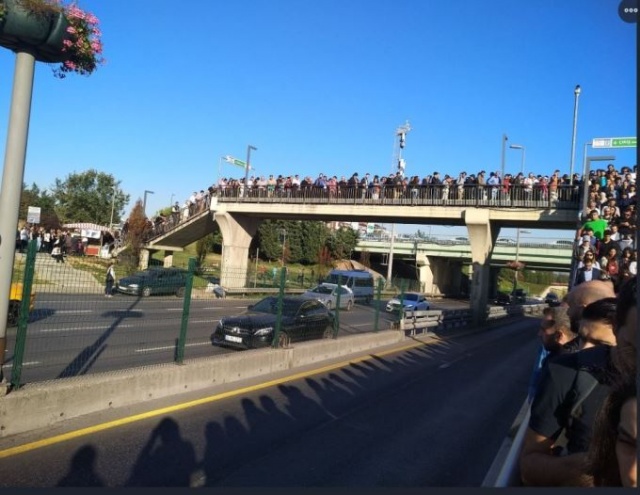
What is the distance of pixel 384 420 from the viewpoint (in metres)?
6.80

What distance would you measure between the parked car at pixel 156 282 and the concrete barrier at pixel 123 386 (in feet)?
3.66

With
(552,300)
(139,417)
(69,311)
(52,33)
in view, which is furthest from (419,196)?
(52,33)

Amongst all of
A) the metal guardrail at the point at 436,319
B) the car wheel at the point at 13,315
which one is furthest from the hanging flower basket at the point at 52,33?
the metal guardrail at the point at 436,319

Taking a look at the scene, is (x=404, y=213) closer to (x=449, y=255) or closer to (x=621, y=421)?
(x=621, y=421)

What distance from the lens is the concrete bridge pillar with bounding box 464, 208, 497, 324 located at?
84.4 feet

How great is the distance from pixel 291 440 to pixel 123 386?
2180 millimetres

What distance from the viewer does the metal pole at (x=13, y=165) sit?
4.79 meters

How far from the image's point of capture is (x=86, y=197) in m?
66.6

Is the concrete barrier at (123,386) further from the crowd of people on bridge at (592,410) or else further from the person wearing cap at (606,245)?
the person wearing cap at (606,245)

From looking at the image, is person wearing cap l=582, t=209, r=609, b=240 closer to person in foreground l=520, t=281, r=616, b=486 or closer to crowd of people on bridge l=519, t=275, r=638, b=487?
crowd of people on bridge l=519, t=275, r=638, b=487

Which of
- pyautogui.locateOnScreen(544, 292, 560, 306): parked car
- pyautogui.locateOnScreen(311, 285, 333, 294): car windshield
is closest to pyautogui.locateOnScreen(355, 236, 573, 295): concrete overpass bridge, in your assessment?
pyautogui.locateOnScreen(544, 292, 560, 306): parked car

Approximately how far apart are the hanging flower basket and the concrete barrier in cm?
333

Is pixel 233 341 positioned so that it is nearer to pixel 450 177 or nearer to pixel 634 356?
pixel 634 356

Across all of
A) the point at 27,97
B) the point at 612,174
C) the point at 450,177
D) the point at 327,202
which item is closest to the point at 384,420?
the point at 27,97
